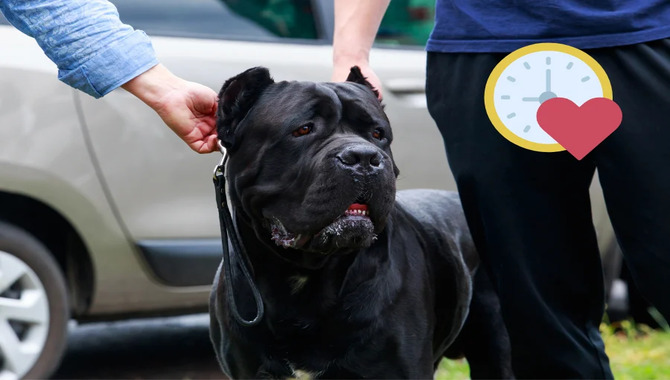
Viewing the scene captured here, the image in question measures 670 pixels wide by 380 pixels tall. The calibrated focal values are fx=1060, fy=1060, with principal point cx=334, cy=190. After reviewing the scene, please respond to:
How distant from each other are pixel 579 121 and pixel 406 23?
2.93 meters

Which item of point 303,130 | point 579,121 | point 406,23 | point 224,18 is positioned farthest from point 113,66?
point 406,23

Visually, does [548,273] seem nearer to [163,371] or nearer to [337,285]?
[337,285]

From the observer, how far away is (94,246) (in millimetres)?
4609

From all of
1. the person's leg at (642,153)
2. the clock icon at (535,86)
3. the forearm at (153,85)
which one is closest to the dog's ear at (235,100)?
the forearm at (153,85)

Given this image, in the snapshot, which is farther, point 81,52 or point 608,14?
point 81,52

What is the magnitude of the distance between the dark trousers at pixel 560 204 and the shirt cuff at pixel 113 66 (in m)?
0.73

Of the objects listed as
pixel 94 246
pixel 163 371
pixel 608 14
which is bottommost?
pixel 163 371

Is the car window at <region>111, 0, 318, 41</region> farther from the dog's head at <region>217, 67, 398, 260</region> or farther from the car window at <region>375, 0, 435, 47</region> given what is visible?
the dog's head at <region>217, 67, 398, 260</region>

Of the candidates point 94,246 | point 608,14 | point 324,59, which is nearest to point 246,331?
point 608,14

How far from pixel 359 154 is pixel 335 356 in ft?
2.03

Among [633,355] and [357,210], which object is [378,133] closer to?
[357,210]

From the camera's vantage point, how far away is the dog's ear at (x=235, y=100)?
2.78 meters

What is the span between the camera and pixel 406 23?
5273mm

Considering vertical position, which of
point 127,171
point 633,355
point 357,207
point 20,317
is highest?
point 357,207
